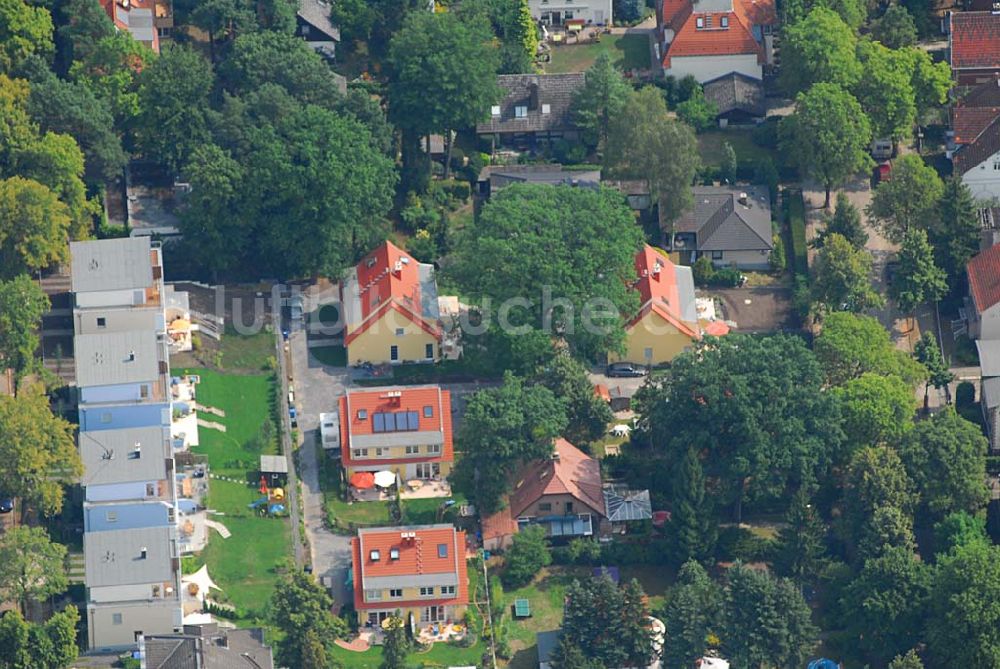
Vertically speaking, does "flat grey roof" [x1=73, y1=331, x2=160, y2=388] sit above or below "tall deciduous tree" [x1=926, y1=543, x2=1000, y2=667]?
above

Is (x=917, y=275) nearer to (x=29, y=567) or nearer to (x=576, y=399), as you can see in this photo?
(x=576, y=399)

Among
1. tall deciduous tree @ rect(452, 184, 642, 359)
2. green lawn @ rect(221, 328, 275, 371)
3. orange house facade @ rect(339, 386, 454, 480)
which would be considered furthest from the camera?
green lawn @ rect(221, 328, 275, 371)

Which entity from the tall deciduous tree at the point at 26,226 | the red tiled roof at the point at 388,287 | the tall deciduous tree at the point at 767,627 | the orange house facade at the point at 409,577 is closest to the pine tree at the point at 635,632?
the tall deciduous tree at the point at 767,627

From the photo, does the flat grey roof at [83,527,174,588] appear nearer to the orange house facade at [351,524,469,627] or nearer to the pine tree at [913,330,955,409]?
the orange house facade at [351,524,469,627]

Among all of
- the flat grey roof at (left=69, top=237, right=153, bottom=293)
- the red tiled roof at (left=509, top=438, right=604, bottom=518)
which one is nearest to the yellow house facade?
the flat grey roof at (left=69, top=237, right=153, bottom=293)

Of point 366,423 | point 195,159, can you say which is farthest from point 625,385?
point 195,159

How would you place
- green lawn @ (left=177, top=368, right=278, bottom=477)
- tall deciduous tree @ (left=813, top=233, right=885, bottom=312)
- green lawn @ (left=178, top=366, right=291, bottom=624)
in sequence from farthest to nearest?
A: tall deciduous tree @ (left=813, top=233, right=885, bottom=312)
green lawn @ (left=177, top=368, right=278, bottom=477)
green lawn @ (left=178, top=366, right=291, bottom=624)
